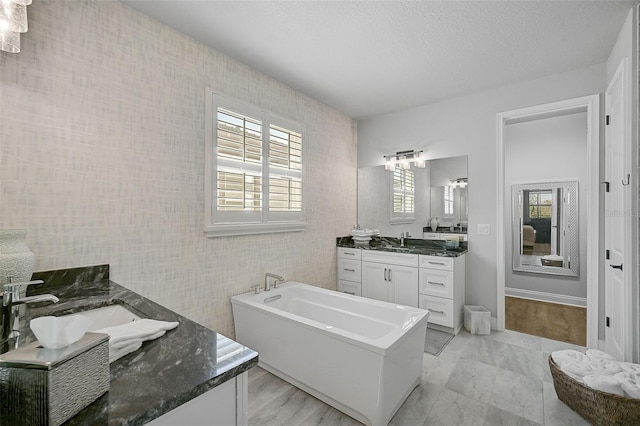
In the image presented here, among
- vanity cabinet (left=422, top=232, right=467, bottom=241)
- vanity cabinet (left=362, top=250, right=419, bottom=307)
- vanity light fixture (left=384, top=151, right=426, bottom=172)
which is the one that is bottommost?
vanity cabinet (left=362, top=250, right=419, bottom=307)

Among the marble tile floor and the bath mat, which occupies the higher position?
the bath mat

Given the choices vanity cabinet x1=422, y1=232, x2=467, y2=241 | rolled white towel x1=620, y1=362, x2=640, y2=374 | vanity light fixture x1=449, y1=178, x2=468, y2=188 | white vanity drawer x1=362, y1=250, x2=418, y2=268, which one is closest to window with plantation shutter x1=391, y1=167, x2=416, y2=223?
vanity cabinet x1=422, y1=232, x2=467, y2=241

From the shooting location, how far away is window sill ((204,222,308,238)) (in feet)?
8.04

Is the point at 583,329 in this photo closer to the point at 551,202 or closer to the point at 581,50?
the point at 551,202

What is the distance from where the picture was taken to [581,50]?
2.51 m

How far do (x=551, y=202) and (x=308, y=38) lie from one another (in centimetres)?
402

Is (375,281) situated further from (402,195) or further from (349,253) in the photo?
(402,195)

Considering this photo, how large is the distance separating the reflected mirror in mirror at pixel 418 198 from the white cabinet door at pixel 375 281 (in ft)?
2.22

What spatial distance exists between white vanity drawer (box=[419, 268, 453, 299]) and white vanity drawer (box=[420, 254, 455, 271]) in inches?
1.7

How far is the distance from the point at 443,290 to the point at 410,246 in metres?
0.86

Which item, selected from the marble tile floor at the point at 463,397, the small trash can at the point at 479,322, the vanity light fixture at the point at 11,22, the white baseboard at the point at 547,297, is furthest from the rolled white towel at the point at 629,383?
the vanity light fixture at the point at 11,22

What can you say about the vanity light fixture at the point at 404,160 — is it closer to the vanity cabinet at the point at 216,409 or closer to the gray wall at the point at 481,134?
the gray wall at the point at 481,134

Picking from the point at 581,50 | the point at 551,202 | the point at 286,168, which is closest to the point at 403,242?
the point at 286,168

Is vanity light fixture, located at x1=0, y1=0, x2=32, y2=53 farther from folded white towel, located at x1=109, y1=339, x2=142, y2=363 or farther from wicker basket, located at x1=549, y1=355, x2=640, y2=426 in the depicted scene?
wicker basket, located at x1=549, y1=355, x2=640, y2=426
